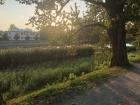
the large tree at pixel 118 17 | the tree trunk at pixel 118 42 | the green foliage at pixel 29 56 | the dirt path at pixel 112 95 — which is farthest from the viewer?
the green foliage at pixel 29 56

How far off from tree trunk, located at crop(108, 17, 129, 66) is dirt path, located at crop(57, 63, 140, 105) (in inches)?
275

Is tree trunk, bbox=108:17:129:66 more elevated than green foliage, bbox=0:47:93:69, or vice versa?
tree trunk, bbox=108:17:129:66

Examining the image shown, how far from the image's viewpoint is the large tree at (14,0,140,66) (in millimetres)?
20766

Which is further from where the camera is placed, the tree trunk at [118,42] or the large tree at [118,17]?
the tree trunk at [118,42]

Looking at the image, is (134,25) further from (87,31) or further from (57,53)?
(57,53)

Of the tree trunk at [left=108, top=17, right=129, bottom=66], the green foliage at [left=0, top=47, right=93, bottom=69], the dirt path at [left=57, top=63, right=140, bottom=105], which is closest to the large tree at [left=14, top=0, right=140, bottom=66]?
the tree trunk at [left=108, top=17, right=129, bottom=66]

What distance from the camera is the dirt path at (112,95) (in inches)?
424

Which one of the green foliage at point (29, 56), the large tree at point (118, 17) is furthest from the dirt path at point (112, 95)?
the green foliage at point (29, 56)

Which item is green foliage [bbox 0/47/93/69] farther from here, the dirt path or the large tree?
the dirt path

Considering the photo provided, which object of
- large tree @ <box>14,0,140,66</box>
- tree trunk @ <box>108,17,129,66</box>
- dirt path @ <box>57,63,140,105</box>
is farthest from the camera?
tree trunk @ <box>108,17,129,66</box>

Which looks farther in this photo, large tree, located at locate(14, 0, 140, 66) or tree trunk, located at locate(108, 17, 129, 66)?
tree trunk, located at locate(108, 17, 129, 66)

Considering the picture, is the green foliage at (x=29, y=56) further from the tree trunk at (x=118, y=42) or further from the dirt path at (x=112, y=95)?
the dirt path at (x=112, y=95)

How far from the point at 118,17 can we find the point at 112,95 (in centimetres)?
959

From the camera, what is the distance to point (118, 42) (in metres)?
22.4
